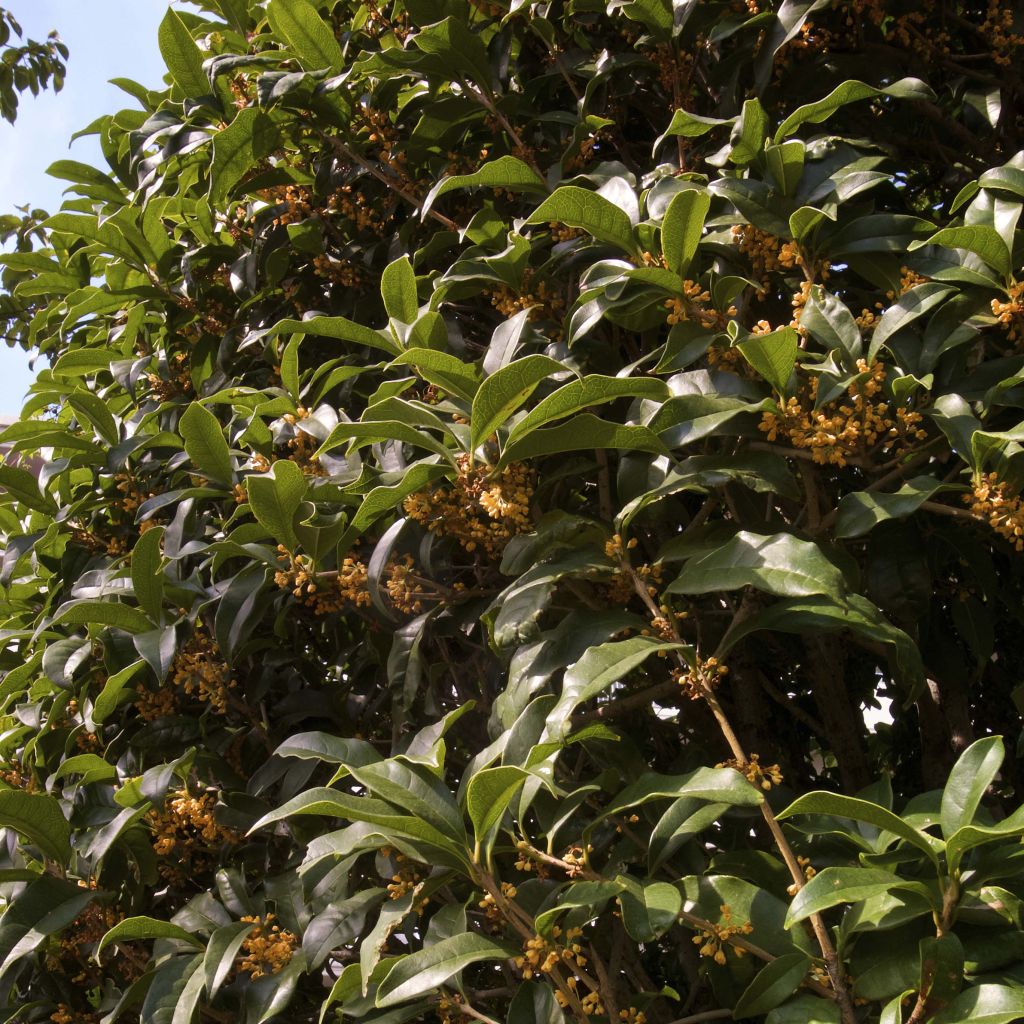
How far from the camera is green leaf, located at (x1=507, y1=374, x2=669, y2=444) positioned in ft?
4.90

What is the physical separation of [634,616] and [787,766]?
114 centimetres

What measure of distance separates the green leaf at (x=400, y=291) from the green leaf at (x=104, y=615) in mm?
732

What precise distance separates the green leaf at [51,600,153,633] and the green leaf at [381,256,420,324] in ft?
2.40

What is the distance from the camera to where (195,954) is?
1887mm

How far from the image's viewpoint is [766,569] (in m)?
1.38

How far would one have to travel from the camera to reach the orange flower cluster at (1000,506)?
143 centimetres

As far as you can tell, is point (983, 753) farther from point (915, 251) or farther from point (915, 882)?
point (915, 251)

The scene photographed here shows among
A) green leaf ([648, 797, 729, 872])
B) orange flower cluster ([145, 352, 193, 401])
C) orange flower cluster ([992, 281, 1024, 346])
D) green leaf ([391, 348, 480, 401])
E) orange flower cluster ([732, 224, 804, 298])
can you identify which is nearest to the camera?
green leaf ([648, 797, 729, 872])

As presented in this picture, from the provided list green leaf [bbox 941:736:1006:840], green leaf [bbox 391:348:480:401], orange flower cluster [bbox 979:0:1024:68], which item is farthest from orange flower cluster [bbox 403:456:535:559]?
orange flower cluster [bbox 979:0:1024:68]

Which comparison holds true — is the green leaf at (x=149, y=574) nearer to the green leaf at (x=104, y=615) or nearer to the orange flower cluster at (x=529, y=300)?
the green leaf at (x=104, y=615)

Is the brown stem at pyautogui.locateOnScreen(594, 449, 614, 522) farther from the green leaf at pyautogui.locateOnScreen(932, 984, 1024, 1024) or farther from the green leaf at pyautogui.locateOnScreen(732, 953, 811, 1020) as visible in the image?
the green leaf at pyautogui.locateOnScreen(932, 984, 1024, 1024)

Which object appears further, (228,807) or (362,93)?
(362,93)

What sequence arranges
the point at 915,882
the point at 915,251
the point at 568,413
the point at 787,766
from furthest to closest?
the point at 787,766 < the point at 915,251 < the point at 568,413 < the point at 915,882

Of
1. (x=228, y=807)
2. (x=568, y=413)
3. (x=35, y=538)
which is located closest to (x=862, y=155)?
(x=568, y=413)
